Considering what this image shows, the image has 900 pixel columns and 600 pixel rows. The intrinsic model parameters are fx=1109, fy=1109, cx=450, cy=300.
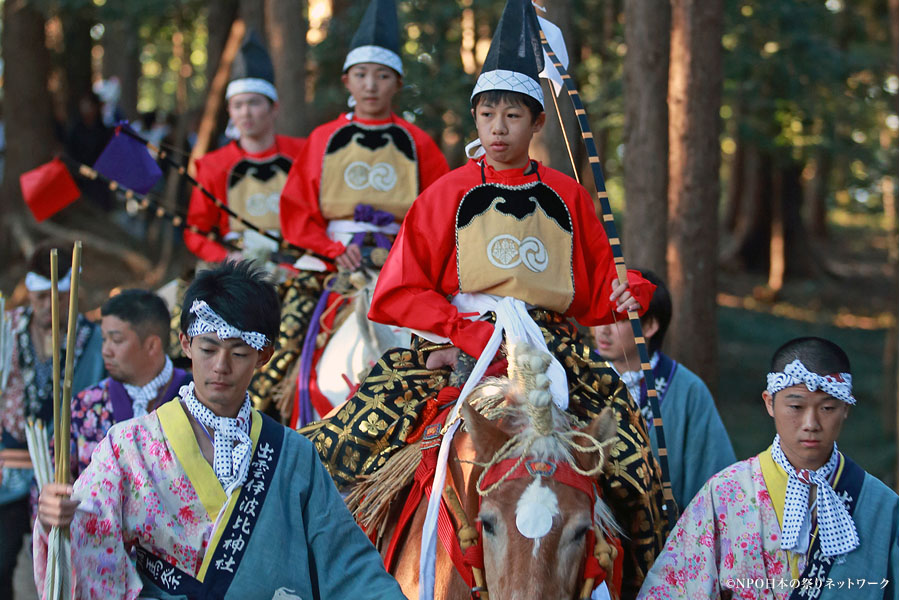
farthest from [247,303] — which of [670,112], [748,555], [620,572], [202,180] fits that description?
[670,112]

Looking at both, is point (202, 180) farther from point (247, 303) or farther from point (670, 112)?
point (247, 303)

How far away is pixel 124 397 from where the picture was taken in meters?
5.14

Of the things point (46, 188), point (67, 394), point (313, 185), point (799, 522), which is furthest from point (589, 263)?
point (46, 188)

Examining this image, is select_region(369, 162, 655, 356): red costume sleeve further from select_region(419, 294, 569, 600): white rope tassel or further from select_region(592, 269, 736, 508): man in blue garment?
select_region(592, 269, 736, 508): man in blue garment

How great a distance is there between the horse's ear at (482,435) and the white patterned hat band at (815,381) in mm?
959

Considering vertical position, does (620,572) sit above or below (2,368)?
below

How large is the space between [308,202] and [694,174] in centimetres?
328

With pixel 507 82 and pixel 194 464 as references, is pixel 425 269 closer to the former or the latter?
pixel 507 82

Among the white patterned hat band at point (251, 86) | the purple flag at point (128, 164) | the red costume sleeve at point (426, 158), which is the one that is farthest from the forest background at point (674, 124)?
the red costume sleeve at point (426, 158)

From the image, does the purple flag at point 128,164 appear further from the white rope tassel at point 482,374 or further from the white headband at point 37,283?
the white rope tassel at point 482,374

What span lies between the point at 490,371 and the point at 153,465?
1438 millimetres

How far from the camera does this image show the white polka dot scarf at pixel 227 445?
11.3 ft

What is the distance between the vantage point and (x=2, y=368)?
19.6ft

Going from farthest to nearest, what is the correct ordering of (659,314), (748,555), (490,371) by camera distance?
(659,314), (490,371), (748,555)
